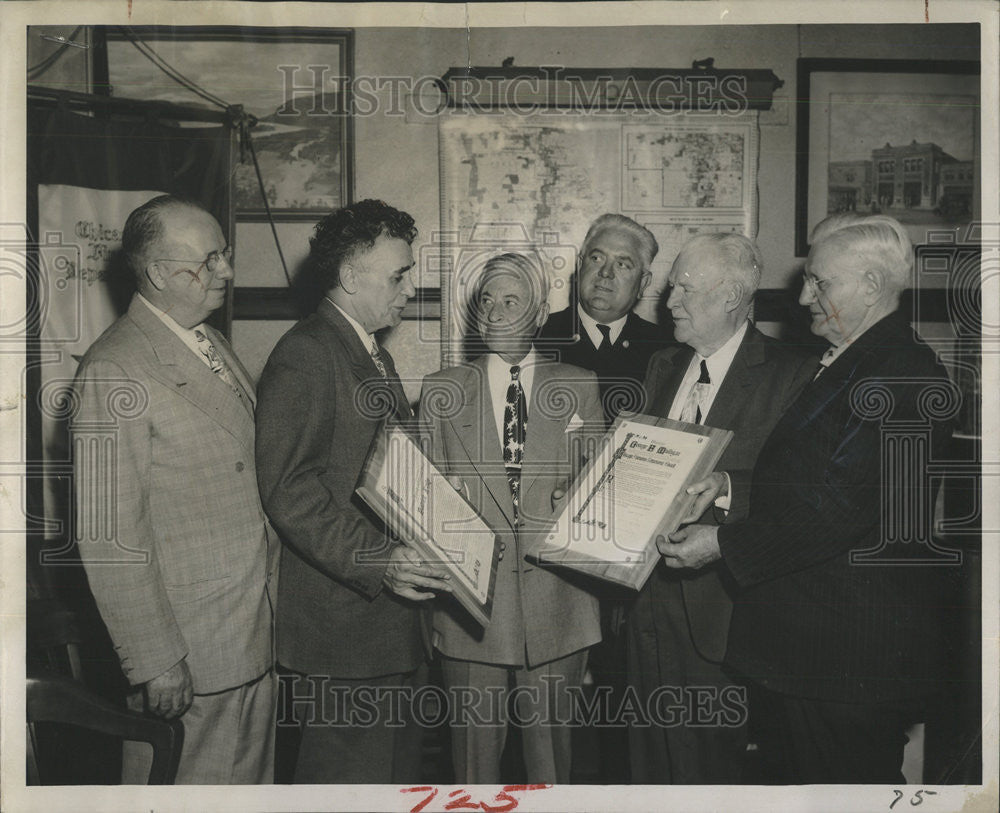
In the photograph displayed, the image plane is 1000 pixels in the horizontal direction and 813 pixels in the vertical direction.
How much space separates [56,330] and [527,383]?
106 centimetres

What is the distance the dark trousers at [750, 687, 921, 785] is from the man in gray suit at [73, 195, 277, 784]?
111 centimetres

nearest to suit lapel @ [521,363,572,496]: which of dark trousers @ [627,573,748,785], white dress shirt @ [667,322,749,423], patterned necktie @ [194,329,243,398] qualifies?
white dress shirt @ [667,322,749,423]

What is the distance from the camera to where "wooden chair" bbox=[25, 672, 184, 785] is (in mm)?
1840

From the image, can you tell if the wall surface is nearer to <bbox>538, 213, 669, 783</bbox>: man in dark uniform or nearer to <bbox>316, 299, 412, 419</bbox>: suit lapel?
<bbox>316, 299, 412, 419</bbox>: suit lapel

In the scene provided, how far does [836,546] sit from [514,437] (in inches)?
29.1

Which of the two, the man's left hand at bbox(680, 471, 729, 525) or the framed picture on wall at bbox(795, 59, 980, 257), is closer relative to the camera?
the man's left hand at bbox(680, 471, 729, 525)

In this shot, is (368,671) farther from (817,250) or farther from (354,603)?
(817,250)

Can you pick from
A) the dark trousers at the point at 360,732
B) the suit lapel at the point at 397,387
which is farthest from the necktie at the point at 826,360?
the dark trousers at the point at 360,732

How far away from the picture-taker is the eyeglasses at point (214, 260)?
1.88m

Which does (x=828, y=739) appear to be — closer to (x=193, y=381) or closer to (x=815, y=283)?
(x=815, y=283)

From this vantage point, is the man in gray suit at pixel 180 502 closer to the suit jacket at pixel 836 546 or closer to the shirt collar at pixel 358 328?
the shirt collar at pixel 358 328

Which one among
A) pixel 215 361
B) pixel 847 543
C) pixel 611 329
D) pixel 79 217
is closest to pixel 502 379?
pixel 611 329

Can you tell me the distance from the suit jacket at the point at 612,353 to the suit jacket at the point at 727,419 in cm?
3

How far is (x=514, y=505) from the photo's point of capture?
1867 mm
